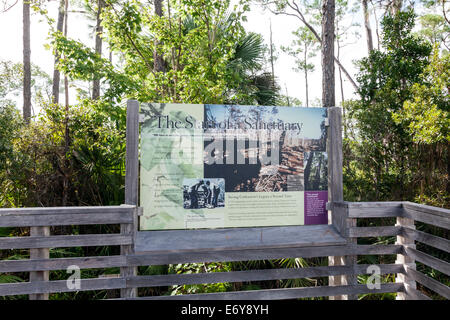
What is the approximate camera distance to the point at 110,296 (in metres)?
3.62

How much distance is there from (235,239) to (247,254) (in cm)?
17

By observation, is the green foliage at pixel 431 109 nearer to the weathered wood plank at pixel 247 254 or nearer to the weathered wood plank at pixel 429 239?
the weathered wood plank at pixel 429 239

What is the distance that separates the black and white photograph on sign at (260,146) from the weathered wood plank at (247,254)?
1.84ft

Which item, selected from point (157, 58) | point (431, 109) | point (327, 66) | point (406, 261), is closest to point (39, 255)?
point (406, 261)

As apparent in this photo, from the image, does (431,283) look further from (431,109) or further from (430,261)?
(431,109)

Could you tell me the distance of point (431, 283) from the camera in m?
2.63

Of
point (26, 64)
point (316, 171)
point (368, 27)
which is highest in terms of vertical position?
point (368, 27)

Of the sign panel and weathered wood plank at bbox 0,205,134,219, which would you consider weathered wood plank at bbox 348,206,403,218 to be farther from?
weathered wood plank at bbox 0,205,134,219

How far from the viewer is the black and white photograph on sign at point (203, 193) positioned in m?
2.72

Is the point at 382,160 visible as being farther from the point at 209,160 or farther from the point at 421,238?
the point at 209,160

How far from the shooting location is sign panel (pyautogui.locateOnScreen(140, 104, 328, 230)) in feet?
8.89

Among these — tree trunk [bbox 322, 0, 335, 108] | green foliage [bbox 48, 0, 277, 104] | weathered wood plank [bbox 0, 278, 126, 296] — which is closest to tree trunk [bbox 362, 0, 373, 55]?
tree trunk [bbox 322, 0, 335, 108]

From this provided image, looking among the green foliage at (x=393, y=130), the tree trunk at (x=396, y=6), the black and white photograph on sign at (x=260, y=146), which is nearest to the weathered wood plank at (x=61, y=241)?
the black and white photograph on sign at (x=260, y=146)
